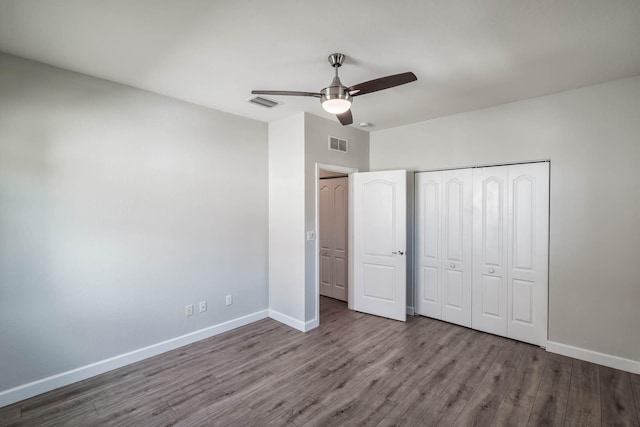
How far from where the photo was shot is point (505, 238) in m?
3.55

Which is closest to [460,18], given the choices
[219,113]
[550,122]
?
[550,122]

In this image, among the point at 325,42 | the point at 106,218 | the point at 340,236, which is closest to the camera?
the point at 325,42

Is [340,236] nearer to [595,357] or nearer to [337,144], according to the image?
[337,144]

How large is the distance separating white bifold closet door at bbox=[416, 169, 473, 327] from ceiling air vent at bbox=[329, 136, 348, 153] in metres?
1.17

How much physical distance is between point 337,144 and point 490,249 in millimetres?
2405

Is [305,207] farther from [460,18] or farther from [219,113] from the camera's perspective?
[460,18]

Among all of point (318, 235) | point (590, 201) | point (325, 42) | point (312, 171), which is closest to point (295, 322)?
point (318, 235)

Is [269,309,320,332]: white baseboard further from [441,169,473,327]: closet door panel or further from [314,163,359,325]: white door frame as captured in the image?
[441,169,473,327]: closet door panel

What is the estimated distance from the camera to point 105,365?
2824 mm

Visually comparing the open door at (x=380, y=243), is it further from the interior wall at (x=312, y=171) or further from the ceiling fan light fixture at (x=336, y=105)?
the ceiling fan light fixture at (x=336, y=105)

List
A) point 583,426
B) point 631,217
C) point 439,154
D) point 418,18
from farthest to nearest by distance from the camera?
point 439,154 < point 631,217 < point 583,426 < point 418,18

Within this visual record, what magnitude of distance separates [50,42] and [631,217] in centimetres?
515

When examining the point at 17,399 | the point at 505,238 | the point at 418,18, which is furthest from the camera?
the point at 505,238

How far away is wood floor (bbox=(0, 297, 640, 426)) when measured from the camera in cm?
222
